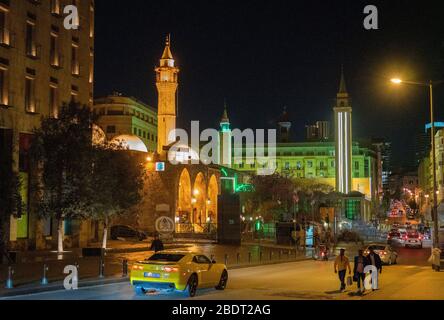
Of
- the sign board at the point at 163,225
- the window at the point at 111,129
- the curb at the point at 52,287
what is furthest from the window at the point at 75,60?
the window at the point at 111,129

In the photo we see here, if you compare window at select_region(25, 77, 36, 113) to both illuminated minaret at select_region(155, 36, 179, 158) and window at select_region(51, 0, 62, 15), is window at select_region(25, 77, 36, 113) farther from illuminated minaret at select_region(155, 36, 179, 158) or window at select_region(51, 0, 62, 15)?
illuminated minaret at select_region(155, 36, 179, 158)

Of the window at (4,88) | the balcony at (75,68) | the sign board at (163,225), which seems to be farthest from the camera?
the sign board at (163,225)

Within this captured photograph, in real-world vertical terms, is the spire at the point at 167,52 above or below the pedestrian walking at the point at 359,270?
above

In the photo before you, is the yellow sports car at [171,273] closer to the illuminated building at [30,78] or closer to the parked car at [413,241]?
the illuminated building at [30,78]

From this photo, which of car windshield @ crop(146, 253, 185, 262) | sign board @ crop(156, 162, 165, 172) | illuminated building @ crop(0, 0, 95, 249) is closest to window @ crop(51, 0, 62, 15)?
illuminated building @ crop(0, 0, 95, 249)

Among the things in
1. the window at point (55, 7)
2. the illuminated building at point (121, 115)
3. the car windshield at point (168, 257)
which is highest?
the illuminated building at point (121, 115)

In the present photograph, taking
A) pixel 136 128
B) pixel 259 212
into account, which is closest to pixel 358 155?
pixel 136 128

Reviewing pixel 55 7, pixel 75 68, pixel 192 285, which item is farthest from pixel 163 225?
pixel 192 285

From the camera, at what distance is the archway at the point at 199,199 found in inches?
3458

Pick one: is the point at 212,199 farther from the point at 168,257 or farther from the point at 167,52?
the point at 168,257

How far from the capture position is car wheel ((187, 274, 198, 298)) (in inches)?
766

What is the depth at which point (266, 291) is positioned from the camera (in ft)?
69.1

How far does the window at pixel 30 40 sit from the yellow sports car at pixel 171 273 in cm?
2426

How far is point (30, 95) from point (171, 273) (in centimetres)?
2490
